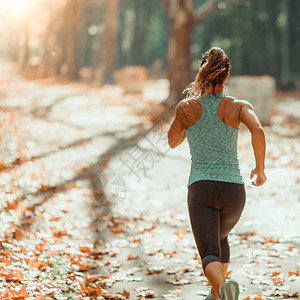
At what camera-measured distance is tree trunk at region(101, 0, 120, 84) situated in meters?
26.6

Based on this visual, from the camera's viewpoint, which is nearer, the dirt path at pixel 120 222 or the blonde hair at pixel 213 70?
the blonde hair at pixel 213 70

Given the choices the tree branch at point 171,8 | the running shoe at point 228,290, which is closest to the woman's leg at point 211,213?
the running shoe at point 228,290

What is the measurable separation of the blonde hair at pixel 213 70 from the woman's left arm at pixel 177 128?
18 cm

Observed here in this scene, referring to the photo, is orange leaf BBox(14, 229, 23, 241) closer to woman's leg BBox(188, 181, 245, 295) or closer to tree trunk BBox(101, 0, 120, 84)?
woman's leg BBox(188, 181, 245, 295)

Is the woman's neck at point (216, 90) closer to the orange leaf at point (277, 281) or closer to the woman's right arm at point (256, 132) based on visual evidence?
the woman's right arm at point (256, 132)

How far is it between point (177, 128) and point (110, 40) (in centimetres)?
2462

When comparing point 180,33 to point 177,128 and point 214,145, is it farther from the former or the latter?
point 214,145

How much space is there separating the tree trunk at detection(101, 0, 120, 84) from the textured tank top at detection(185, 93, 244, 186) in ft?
79.9

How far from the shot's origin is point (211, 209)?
10.9 feet

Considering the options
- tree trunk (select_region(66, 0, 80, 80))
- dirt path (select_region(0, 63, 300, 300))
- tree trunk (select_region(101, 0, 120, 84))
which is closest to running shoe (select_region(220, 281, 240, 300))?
dirt path (select_region(0, 63, 300, 300))

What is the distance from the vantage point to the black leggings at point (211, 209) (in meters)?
3.29

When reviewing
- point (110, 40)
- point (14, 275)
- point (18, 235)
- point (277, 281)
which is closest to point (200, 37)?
point (110, 40)

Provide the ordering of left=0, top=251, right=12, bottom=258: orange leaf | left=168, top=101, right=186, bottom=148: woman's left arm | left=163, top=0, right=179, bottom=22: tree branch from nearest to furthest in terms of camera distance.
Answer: left=168, top=101, right=186, bottom=148: woman's left arm, left=0, top=251, right=12, bottom=258: orange leaf, left=163, top=0, right=179, bottom=22: tree branch

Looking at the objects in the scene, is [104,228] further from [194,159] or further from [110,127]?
[110,127]
